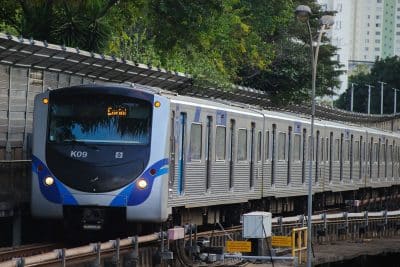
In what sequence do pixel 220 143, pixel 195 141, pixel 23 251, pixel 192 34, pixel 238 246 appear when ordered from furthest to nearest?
1. pixel 192 34
2. pixel 220 143
3. pixel 195 141
4. pixel 238 246
5. pixel 23 251

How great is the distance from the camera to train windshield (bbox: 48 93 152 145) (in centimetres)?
1991

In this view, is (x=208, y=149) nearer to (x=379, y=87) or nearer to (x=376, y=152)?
(x=376, y=152)

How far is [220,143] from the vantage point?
24.0 metres

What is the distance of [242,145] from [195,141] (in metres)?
3.92

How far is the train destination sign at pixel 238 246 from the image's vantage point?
65.5ft

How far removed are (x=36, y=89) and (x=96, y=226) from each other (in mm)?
4166

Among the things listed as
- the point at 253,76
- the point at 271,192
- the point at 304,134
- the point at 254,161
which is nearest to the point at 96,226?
the point at 254,161

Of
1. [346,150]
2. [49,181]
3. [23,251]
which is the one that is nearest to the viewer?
[23,251]

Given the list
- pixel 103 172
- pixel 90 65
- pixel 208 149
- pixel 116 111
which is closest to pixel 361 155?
pixel 208 149

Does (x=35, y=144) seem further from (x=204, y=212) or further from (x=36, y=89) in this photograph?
(x=204, y=212)

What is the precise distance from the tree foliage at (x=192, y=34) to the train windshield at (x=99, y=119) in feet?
31.5

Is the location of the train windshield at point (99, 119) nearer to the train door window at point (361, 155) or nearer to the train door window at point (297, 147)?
the train door window at point (297, 147)

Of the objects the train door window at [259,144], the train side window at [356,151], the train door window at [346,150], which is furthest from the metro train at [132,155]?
the train side window at [356,151]

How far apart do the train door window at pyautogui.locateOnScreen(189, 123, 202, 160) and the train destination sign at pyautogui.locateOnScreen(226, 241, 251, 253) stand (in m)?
2.54
